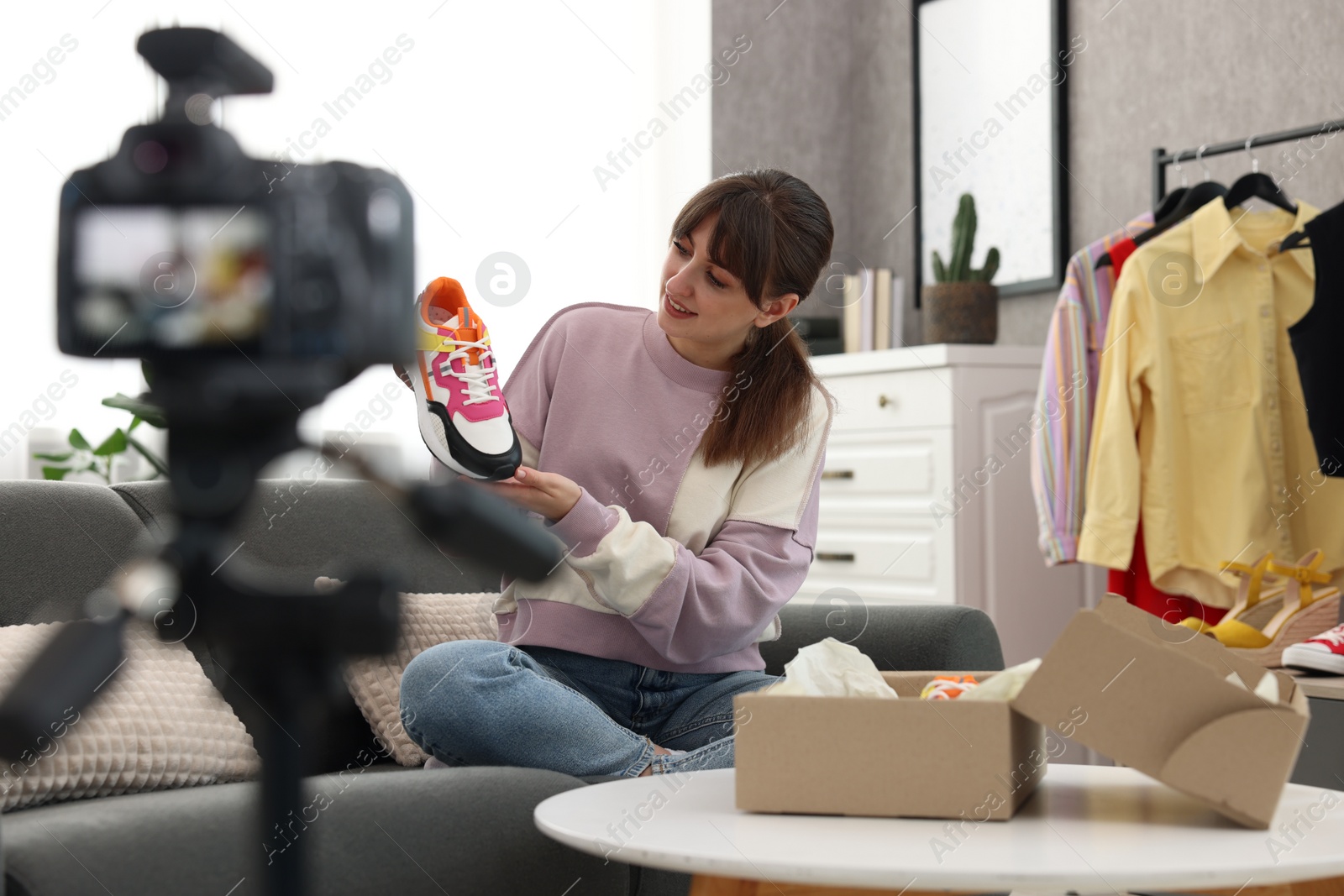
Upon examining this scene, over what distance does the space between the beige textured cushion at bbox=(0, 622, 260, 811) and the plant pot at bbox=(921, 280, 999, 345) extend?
196 centimetres

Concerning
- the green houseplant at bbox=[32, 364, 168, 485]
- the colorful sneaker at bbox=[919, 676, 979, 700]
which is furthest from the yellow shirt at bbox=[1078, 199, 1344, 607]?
the green houseplant at bbox=[32, 364, 168, 485]

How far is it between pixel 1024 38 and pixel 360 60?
65.6 inches

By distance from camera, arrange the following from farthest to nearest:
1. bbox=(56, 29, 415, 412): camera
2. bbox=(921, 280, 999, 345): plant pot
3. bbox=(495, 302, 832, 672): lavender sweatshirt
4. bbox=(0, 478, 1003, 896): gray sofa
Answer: bbox=(921, 280, 999, 345): plant pot
bbox=(495, 302, 832, 672): lavender sweatshirt
bbox=(0, 478, 1003, 896): gray sofa
bbox=(56, 29, 415, 412): camera

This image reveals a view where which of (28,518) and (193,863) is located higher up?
(28,518)

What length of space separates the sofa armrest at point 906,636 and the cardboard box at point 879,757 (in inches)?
27.4

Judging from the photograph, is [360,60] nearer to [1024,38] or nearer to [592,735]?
[1024,38]

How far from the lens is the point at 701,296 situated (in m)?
1.49

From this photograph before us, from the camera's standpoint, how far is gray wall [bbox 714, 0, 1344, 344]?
2.62 meters

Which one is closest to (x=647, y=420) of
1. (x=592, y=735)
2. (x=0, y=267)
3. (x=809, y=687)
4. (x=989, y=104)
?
(x=592, y=735)

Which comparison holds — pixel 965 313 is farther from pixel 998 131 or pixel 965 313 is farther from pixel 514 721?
pixel 514 721

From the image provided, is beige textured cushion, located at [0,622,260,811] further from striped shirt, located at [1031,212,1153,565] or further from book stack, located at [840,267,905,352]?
book stack, located at [840,267,905,352]

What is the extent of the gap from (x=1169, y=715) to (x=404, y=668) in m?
0.96

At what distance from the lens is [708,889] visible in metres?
0.92

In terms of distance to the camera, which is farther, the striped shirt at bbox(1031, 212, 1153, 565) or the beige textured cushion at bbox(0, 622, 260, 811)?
the striped shirt at bbox(1031, 212, 1153, 565)
